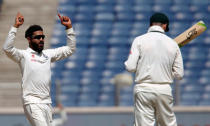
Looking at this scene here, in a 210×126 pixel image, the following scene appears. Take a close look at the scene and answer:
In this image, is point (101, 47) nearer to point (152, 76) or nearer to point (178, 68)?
point (178, 68)

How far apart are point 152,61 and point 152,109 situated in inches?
18.3

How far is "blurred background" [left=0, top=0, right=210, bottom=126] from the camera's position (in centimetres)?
1353

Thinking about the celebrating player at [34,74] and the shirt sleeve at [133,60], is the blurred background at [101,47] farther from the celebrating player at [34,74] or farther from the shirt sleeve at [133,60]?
the shirt sleeve at [133,60]

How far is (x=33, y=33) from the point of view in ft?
21.3

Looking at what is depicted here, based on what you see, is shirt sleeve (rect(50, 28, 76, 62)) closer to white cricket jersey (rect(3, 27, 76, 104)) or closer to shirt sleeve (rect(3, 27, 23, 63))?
white cricket jersey (rect(3, 27, 76, 104))

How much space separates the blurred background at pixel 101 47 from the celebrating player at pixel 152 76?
500cm

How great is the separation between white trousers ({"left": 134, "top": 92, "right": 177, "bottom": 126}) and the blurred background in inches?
196

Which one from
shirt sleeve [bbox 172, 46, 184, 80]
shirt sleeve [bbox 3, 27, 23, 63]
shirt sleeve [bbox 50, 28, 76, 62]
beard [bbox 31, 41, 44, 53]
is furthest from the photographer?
shirt sleeve [bbox 50, 28, 76, 62]

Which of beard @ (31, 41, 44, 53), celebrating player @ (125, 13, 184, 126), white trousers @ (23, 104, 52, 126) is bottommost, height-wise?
white trousers @ (23, 104, 52, 126)

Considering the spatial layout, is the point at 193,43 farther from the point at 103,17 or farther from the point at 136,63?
the point at 136,63

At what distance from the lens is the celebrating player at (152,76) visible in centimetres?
605

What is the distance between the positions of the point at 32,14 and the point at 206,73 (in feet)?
17.1

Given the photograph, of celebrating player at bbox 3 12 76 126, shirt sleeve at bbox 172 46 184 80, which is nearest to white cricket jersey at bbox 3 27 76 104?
celebrating player at bbox 3 12 76 126

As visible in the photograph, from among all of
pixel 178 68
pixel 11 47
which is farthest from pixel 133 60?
pixel 11 47
